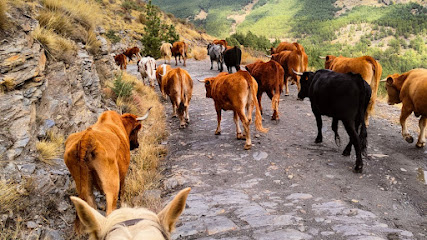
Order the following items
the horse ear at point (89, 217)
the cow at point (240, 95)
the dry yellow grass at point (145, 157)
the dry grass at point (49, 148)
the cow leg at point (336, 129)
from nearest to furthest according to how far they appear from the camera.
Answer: the horse ear at point (89, 217)
the dry grass at point (49, 148)
the dry yellow grass at point (145, 157)
the cow leg at point (336, 129)
the cow at point (240, 95)

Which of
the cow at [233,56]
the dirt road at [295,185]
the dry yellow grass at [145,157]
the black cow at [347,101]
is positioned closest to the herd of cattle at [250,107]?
the black cow at [347,101]

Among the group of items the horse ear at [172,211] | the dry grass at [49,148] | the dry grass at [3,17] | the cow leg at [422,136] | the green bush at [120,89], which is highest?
the dry grass at [3,17]

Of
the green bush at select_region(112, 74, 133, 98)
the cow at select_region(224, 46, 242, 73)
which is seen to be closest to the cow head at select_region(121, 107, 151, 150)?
the green bush at select_region(112, 74, 133, 98)

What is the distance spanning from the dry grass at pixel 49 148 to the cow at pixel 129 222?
318cm

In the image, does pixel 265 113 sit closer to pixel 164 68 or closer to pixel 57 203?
pixel 164 68

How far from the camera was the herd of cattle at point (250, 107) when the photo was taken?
3080 millimetres

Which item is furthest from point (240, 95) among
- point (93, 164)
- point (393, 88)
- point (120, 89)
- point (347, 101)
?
point (120, 89)

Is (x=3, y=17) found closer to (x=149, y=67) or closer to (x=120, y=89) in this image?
(x=120, y=89)

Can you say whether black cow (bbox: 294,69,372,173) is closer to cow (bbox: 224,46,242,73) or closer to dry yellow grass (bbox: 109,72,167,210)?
dry yellow grass (bbox: 109,72,167,210)

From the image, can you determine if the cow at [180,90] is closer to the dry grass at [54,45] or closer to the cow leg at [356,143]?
the dry grass at [54,45]

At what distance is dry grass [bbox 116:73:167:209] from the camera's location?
440 centimetres

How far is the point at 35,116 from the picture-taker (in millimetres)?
4492

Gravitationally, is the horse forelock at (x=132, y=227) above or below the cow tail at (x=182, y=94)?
above

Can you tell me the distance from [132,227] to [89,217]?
25cm
